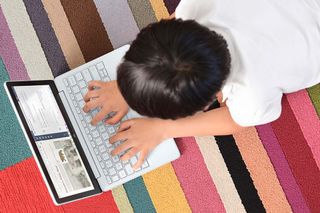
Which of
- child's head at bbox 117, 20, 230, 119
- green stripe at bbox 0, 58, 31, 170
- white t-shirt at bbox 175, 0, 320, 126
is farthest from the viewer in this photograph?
green stripe at bbox 0, 58, 31, 170

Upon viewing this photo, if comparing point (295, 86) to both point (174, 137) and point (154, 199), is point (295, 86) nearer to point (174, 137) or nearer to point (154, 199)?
point (174, 137)

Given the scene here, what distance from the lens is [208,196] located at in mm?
919

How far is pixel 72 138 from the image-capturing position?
2.64 feet

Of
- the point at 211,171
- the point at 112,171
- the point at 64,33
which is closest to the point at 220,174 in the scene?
the point at 211,171

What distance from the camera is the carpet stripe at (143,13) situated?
943 mm

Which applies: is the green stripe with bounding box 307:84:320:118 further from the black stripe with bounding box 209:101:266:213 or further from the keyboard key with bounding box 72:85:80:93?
the keyboard key with bounding box 72:85:80:93

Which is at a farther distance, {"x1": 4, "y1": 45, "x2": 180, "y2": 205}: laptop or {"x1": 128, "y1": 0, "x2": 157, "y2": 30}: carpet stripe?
{"x1": 128, "y1": 0, "x2": 157, "y2": 30}: carpet stripe

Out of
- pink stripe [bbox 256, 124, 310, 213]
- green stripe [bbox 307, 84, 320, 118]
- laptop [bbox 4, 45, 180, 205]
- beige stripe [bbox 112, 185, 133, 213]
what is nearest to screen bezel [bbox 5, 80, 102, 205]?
laptop [bbox 4, 45, 180, 205]

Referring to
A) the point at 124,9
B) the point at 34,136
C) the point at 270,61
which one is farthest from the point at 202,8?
the point at 34,136

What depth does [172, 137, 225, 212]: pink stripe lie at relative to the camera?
918 mm

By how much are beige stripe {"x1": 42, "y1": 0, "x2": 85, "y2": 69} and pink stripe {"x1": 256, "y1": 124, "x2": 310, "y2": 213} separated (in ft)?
1.35

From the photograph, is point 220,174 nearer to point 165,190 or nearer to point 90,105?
point 165,190

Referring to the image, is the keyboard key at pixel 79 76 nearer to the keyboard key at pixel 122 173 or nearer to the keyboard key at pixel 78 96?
the keyboard key at pixel 78 96

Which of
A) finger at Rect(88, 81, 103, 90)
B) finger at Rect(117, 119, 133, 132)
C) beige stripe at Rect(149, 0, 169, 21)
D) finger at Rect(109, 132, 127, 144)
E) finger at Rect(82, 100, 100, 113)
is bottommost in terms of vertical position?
finger at Rect(109, 132, 127, 144)
